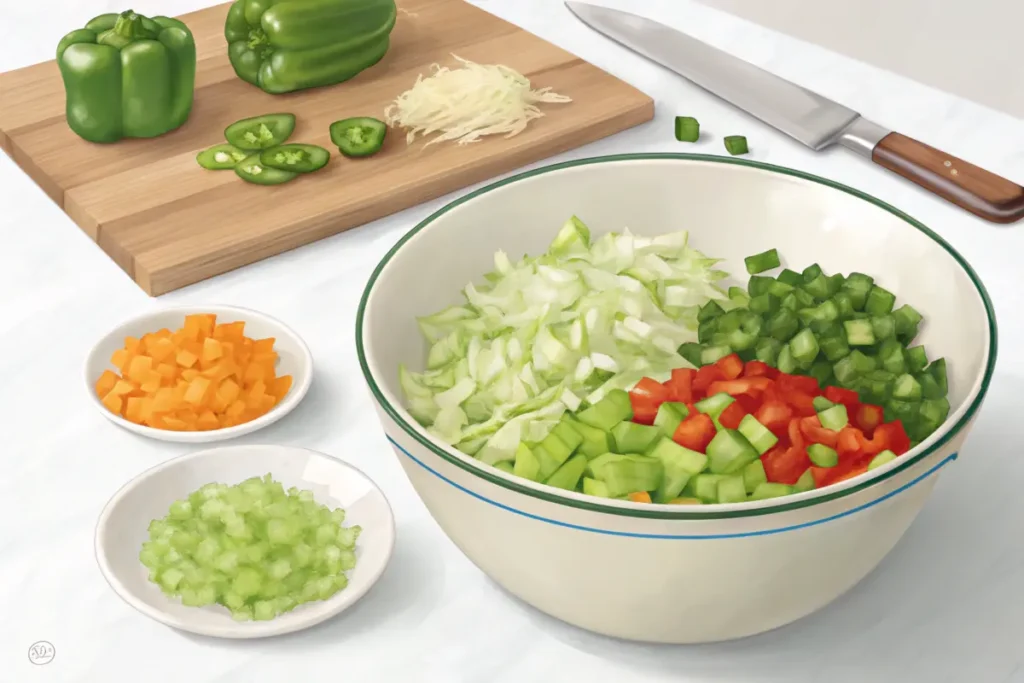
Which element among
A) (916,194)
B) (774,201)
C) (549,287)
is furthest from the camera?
(916,194)

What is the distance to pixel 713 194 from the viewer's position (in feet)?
4.25

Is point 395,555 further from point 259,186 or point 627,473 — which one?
point 259,186

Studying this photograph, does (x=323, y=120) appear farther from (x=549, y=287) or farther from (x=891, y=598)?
(x=891, y=598)

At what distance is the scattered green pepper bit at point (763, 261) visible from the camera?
128 cm

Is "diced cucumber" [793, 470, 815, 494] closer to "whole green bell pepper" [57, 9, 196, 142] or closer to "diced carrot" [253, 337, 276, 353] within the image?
"diced carrot" [253, 337, 276, 353]

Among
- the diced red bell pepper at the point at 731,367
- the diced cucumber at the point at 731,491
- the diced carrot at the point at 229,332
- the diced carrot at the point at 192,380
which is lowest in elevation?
the diced carrot at the point at 192,380

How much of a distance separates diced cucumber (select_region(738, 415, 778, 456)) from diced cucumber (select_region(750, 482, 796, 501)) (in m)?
0.04

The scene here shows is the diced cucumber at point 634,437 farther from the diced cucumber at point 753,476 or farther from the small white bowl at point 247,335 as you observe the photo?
the small white bowl at point 247,335

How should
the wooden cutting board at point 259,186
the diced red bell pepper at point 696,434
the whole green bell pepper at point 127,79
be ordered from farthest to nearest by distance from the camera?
1. the whole green bell pepper at point 127,79
2. the wooden cutting board at point 259,186
3. the diced red bell pepper at point 696,434

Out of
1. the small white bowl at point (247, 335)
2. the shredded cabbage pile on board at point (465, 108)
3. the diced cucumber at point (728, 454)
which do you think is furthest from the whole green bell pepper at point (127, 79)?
the diced cucumber at point (728, 454)

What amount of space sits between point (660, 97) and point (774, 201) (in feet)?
2.75

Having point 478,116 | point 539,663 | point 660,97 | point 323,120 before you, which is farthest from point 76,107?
point 539,663

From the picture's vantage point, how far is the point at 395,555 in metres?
1.17

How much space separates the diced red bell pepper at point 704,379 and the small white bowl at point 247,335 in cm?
50
